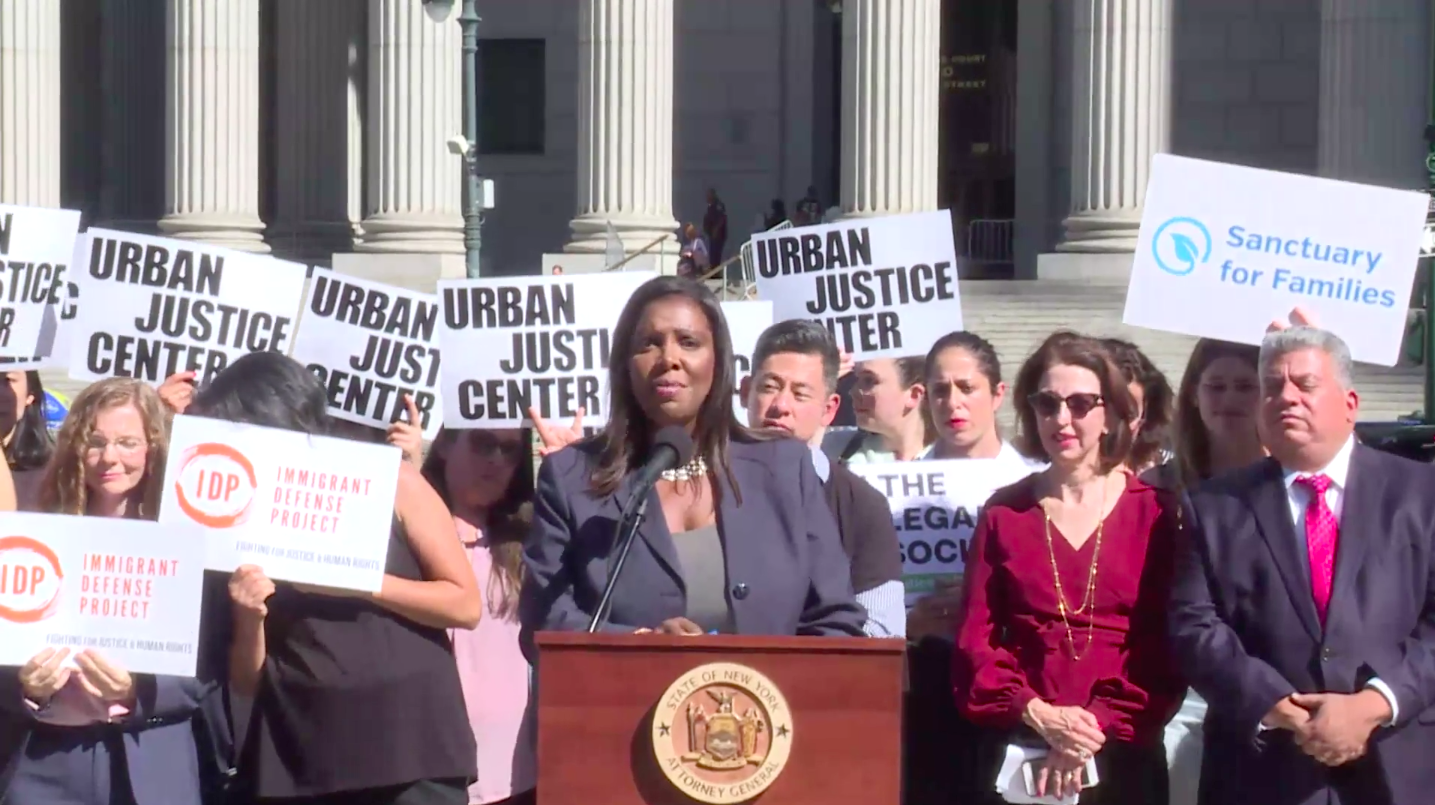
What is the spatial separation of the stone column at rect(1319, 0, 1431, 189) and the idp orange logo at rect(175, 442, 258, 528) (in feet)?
75.0

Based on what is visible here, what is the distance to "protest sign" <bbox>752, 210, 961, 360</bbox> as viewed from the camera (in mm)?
10180

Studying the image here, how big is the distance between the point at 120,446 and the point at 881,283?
4534 mm

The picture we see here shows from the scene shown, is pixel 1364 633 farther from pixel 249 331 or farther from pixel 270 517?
pixel 249 331

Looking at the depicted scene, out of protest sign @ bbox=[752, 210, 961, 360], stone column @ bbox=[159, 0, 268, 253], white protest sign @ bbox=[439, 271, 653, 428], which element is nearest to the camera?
white protest sign @ bbox=[439, 271, 653, 428]

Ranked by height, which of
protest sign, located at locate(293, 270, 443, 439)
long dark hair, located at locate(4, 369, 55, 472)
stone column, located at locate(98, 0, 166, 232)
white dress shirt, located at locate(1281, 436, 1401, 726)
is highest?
stone column, located at locate(98, 0, 166, 232)

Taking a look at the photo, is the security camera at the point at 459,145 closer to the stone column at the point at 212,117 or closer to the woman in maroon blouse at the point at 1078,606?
the stone column at the point at 212,117

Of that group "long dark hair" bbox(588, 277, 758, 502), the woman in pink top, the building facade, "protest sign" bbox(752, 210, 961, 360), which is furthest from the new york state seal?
the building facade

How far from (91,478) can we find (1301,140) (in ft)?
98.1

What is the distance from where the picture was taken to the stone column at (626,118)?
28719mm

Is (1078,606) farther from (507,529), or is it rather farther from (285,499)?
(285,499)

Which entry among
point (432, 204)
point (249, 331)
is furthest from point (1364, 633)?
point (432, 204)

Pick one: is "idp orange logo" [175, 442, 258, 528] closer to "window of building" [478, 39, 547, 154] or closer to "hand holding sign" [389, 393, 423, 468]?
"hand holding sign" [389, 393, 423, 468]

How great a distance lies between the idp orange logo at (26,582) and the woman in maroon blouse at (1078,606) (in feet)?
8.16

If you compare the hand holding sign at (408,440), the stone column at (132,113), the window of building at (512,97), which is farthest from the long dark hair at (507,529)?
the stone column at (132,113)
